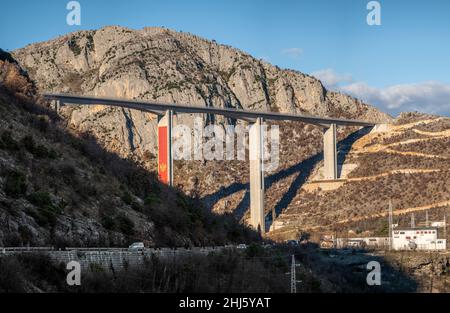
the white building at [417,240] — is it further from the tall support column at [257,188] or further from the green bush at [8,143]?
the green bush at [8,143]

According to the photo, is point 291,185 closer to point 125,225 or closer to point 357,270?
point 357,270

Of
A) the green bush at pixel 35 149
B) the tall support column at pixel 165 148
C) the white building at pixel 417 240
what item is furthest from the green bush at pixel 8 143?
the tall support column at pixel 165 148

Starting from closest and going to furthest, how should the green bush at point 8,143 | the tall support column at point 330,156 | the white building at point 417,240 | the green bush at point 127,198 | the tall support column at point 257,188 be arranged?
the green bush at point 8,143
the green bush at point 127,198
the white building at point 417,240
the tall support column at point 257,188
the tall support column at point 330,156

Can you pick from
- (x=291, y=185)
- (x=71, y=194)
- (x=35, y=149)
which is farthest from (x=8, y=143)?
(x=291, y=185)

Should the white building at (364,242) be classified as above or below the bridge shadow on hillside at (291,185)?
below

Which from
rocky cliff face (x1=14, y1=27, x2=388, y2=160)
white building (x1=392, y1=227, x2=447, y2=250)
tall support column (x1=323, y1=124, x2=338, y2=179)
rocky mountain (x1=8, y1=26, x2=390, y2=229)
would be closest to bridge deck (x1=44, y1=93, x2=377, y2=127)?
tall support column (x1=323, y1=124, x2=338, y2=179)
